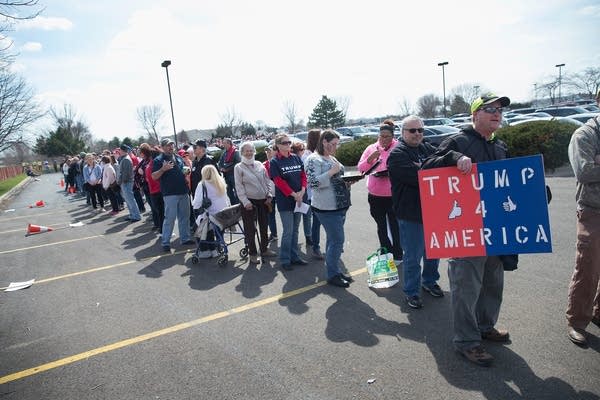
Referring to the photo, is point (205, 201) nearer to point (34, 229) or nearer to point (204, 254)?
point (204, 254)

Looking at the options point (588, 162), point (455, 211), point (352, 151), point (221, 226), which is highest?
point (588, 162)

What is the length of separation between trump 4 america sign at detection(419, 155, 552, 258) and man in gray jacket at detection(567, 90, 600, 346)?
1.64 feet

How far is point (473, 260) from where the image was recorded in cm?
321

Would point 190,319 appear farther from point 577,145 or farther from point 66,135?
point 66,135

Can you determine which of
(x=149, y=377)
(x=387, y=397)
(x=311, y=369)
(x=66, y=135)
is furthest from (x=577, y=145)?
(x=66, y=135)

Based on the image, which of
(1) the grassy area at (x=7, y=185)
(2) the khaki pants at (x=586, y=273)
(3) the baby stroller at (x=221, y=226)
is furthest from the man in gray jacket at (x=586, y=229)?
(1) the grassy area at (x=7, y=185)

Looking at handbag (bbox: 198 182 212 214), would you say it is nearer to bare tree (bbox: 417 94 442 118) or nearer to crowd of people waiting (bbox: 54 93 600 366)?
crowd of people waiting (bbox: 54 93 600 366)

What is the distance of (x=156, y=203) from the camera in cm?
917

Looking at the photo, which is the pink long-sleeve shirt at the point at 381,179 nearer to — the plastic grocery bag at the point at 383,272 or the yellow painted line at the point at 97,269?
the plastic grocery bag at the point at 383,272

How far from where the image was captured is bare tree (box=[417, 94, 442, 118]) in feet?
212

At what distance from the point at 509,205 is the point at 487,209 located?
161mm

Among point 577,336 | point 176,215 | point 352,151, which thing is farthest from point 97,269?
point 352,151

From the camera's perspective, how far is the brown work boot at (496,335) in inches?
136

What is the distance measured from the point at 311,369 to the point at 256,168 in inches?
149
